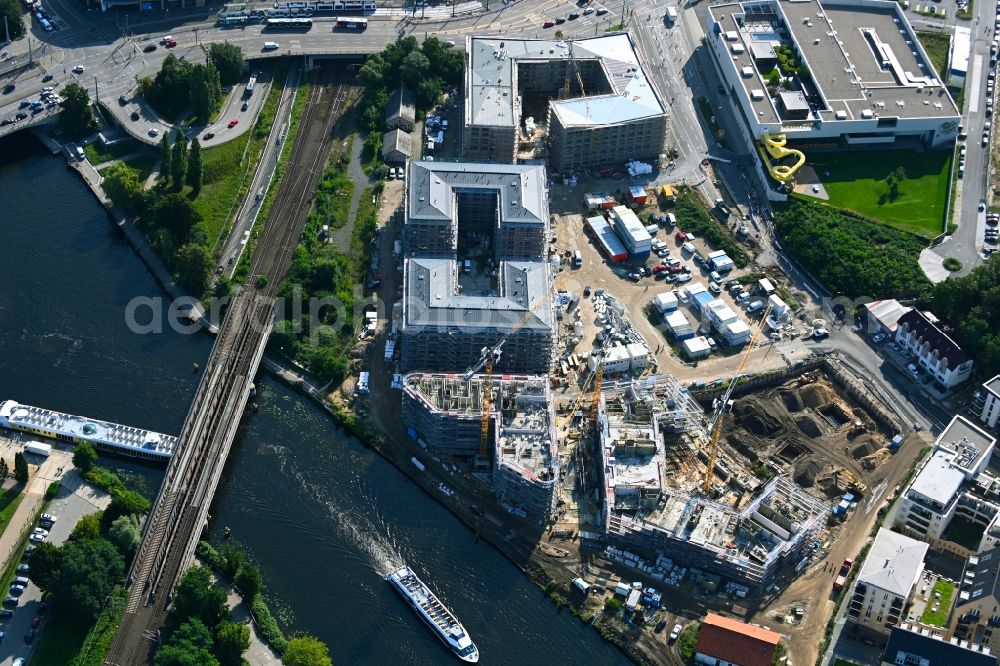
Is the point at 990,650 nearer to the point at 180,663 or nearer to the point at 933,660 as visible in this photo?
the point at 933,660

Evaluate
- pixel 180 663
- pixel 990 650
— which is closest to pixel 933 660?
pixel 990 650
